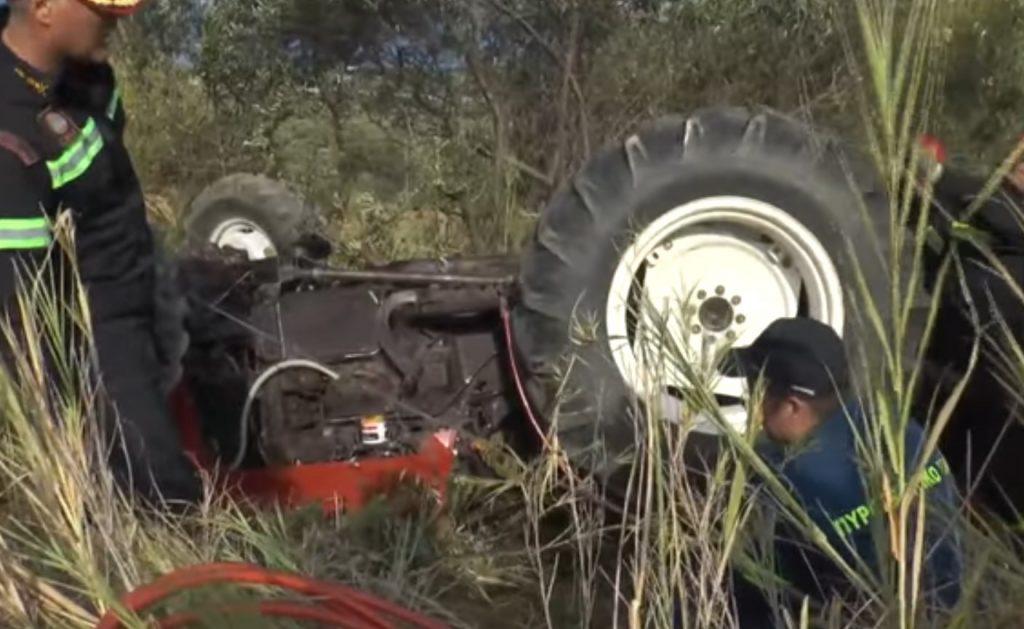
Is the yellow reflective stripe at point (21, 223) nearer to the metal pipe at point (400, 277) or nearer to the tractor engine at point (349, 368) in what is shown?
the tractor engine at point (349, 368)

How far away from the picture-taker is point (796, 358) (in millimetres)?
3352

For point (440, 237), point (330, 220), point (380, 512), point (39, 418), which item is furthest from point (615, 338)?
point (330, 220)

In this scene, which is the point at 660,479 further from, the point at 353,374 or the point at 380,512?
the point at 353,374

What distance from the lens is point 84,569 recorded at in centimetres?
271

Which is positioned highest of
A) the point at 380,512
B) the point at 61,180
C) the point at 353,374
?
the point at 61,180

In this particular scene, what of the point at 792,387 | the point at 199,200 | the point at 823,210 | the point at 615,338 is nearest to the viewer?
the point at 792,387

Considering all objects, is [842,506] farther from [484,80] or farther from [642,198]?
[484,80]

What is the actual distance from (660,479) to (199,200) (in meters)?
4.25

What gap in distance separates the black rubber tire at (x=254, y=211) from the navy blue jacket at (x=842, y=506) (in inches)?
133

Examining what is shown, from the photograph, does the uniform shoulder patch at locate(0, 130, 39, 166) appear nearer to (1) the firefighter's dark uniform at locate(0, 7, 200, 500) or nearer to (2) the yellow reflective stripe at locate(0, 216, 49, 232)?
(1) the firefighter's dark uniform at locate(0, 7, 200, 500)

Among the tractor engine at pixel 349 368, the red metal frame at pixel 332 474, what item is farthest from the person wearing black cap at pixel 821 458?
the tractor engine at pixel 349 368

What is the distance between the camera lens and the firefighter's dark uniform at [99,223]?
369 cm

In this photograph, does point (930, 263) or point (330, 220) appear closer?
point (930, 263)

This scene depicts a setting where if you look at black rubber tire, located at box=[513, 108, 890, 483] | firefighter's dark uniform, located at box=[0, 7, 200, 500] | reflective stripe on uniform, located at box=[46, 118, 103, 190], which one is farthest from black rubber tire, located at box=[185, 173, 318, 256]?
reflective stripe on uniform, located at box=[46, 118, 103, 190]
